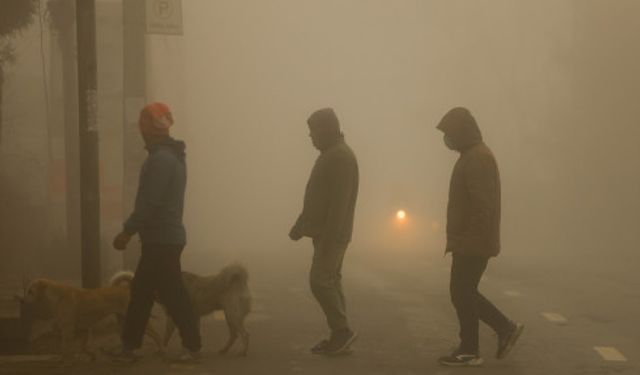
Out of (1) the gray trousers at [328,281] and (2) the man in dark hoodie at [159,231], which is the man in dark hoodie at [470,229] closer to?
(1) the gray trousers at [328,281]

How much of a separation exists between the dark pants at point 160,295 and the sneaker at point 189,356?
59 mm

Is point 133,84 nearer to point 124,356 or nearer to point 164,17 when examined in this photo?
point 164,17

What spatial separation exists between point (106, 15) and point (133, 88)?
26.7m

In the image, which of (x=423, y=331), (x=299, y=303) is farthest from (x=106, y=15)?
(x=423, y=331)

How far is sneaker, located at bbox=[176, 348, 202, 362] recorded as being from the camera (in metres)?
10.9

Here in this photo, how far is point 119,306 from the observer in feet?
36.4

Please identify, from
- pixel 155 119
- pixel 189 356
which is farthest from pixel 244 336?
pixel 155 119

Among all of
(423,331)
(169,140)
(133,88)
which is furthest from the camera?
(133,88)

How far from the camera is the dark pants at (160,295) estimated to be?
34.9ft

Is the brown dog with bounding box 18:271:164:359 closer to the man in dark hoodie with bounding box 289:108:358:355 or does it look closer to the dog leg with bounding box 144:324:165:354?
the dog leg with bounding box 144:324:165:354

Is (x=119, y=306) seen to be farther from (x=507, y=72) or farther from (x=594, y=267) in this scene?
(x=507, y=72)

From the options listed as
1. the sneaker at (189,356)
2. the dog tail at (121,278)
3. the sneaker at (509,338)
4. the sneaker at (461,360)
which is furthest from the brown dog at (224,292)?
the sneaker at (509,338)

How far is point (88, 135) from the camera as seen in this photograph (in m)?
12.8

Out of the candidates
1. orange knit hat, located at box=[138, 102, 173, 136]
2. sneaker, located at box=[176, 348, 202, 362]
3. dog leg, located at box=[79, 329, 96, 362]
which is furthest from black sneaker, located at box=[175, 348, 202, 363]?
orange knit hat, located at box=[138, 102, 173, 136]
